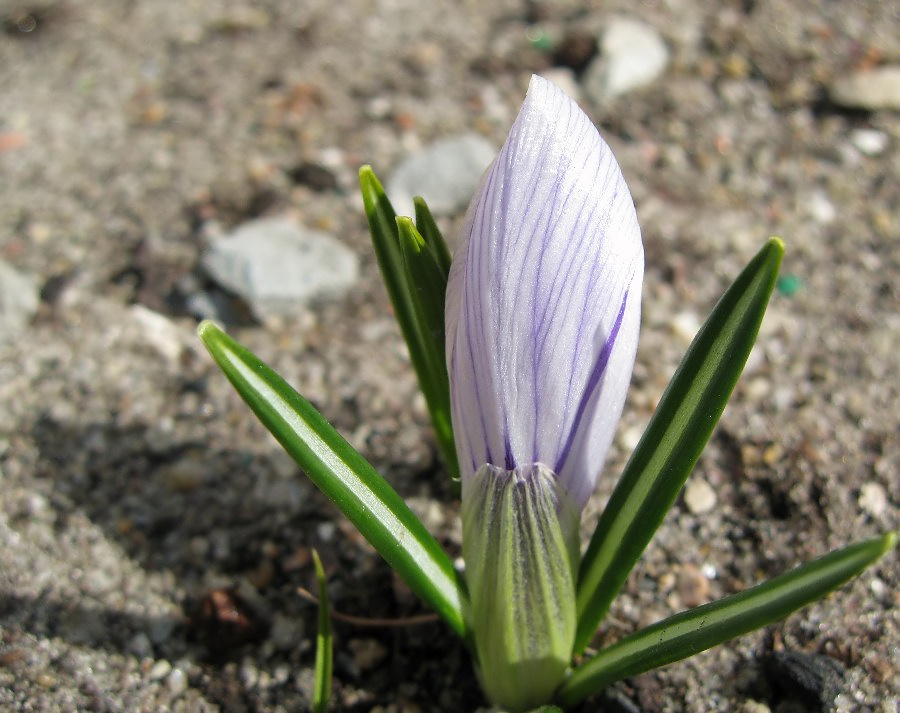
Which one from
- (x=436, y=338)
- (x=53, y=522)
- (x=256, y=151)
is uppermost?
(x=436, y=338)

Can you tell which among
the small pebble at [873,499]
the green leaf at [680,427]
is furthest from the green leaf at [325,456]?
the small pebble at [873,499]

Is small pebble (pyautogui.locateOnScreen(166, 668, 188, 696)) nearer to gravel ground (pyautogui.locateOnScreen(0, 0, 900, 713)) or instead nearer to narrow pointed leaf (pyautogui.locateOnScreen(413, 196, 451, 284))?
gravel ground (pyautogui.locateOnScreen(0, 0, 900, 713))

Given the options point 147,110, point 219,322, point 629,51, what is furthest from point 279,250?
point 629,51

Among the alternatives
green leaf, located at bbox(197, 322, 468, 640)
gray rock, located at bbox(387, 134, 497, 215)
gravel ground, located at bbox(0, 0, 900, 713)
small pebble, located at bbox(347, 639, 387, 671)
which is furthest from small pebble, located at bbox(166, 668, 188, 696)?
gray rock, located at bbox(387, 134, 497, 215)

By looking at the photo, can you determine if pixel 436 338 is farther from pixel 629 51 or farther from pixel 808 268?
pixel 629 51

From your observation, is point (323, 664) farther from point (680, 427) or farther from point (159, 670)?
point (680, 427)

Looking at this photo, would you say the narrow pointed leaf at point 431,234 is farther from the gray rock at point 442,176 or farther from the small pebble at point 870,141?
the small pebble at point 870,141
